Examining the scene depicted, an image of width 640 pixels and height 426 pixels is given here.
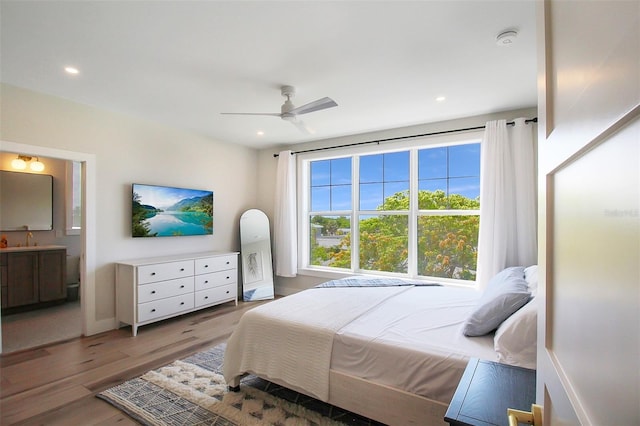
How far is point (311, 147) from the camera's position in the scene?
5.02 metres

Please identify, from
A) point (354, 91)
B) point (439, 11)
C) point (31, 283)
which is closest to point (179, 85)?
point (354, 91)

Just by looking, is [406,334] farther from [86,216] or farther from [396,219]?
[86,216]

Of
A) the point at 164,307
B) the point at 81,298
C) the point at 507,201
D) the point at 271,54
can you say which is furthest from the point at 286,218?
the point at 507,201

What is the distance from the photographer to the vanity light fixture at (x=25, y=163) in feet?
15.0

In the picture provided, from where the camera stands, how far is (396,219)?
441 cm

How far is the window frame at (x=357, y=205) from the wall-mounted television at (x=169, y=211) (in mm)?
1474

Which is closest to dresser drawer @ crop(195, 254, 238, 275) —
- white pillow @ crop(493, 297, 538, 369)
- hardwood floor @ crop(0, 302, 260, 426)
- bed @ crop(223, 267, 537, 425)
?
hardwood floor @ crop(0, 302, 260, 426)

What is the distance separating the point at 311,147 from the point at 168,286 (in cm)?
290

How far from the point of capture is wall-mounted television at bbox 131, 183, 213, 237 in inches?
151

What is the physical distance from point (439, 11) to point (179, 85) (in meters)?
2.28

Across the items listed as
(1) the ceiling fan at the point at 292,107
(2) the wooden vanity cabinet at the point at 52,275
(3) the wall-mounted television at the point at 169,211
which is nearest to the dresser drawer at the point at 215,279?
(3) the wall-mounted television at the point at 169,211

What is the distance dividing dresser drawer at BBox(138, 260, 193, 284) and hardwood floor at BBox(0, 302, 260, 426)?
23.3 inches

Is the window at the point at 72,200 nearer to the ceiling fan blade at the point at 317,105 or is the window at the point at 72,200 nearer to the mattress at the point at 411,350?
the ceiling fan blade at the point at 317,105

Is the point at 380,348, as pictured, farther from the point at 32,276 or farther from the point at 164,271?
the point at 32,276
